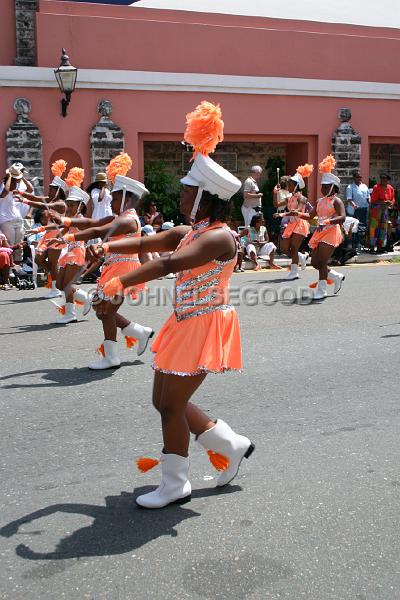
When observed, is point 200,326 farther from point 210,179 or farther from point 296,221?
point 296,221

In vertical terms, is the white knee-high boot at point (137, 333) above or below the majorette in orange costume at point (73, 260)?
below

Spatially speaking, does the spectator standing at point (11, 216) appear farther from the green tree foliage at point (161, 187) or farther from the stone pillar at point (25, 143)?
the green tree foliage at point (161, 187)

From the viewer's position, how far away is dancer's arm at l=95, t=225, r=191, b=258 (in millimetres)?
3947

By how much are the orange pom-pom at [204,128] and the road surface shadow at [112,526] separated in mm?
1890

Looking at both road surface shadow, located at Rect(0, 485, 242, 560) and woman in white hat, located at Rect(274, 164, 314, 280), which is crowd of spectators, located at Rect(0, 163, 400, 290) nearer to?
woman in white hat, located at Rect(274, 164, 314, 280)

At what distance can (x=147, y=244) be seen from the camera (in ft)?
13.3

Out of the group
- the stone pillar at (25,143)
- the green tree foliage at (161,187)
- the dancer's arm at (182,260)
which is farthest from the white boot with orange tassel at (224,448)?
the green tree foliage at (161,187)

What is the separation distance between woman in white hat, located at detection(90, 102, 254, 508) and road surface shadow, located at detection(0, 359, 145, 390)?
2521 millimetres

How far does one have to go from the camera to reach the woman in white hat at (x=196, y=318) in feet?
13.0

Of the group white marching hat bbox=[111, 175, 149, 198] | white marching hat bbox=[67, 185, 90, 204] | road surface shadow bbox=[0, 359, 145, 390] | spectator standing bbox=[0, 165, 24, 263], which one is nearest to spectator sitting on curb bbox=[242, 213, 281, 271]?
spectator standing bbox=[0, 165, 24, 263]

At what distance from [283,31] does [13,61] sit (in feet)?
21.0

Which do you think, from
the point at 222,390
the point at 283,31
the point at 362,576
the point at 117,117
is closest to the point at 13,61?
the point at 117,117

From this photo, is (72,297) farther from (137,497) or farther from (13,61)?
(13,61)

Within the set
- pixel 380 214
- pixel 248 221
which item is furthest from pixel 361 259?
pixel 248 221
